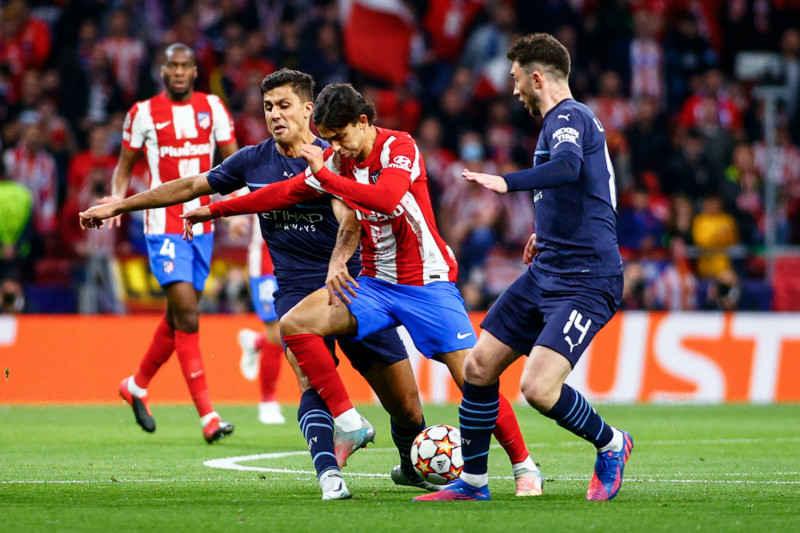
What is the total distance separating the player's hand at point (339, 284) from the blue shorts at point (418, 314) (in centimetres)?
6

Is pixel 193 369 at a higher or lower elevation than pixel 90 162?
lower

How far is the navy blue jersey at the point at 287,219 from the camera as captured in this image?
669 centimetres

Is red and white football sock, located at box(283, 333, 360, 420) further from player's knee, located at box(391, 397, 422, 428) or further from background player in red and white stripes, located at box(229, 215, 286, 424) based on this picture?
background player in red and white stripes, located at box(229, 215, 286, 424)

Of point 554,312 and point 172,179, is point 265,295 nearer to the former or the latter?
point 172,179

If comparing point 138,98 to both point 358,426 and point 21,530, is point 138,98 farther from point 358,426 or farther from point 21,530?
point 21,530

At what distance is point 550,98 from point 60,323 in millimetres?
8805

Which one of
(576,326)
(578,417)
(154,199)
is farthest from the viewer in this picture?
A: (154,199)

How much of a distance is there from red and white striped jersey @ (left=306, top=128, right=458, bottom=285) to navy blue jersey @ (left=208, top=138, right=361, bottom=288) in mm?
339

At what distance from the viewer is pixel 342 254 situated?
6301 millimetres

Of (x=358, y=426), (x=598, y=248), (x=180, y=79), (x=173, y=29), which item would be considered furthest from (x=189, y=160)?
(x=173, y=29)

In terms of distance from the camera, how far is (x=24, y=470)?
7.36 meters

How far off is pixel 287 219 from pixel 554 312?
5.69 ft

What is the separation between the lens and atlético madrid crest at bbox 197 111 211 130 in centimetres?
967

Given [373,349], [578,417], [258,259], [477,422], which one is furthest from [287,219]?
[258,259]
